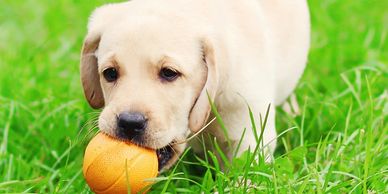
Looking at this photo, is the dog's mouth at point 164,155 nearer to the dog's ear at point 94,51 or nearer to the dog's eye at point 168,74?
the dog's eye at point 168,74

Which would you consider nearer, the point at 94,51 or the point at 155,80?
the point at 155,80

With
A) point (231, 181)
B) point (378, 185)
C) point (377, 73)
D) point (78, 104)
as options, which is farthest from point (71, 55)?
point (378, 185)

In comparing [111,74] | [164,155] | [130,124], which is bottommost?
[164,155]

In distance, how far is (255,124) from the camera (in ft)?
13.4

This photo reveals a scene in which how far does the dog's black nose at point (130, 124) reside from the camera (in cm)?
344

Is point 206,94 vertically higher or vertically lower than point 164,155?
higher

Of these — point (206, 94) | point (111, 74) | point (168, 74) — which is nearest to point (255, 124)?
point (206, 94)

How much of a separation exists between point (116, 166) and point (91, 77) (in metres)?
0.80

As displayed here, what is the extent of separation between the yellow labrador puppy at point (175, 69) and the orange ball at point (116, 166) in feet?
0.18

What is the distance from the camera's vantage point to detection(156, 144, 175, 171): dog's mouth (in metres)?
3.77

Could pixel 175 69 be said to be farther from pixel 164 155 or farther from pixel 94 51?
pixel 94 51

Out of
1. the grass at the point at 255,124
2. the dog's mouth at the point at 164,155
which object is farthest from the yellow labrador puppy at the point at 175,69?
the grass at the point at 255,124

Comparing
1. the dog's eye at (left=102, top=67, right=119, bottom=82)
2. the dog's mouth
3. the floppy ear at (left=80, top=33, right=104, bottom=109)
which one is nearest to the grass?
the dog's mouth

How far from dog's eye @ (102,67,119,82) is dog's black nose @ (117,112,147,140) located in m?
0.28
